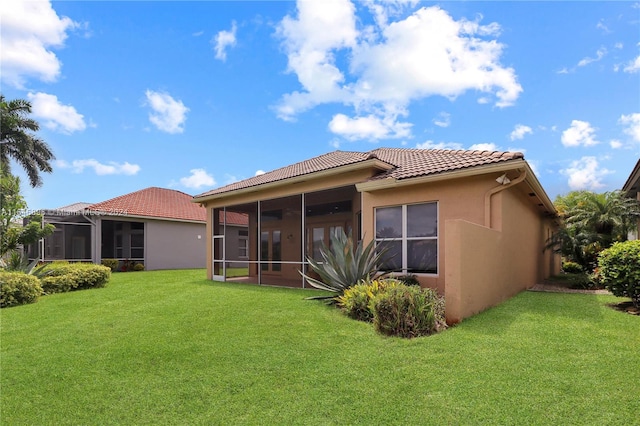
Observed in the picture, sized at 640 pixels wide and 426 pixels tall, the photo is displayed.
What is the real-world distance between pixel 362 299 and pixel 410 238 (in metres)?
2.98

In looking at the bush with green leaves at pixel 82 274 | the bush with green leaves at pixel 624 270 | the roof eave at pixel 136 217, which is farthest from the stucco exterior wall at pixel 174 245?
the bush with green leaves at pixel 624 270

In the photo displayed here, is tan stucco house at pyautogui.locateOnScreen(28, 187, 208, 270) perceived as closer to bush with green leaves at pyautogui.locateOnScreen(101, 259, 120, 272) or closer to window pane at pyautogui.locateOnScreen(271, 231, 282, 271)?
bush with green leaves at pyautogui.locateOnScreen(101, 259, 120, 272)

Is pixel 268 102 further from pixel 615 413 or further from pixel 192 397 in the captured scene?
pixel 615 413

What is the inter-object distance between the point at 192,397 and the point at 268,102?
12.6m

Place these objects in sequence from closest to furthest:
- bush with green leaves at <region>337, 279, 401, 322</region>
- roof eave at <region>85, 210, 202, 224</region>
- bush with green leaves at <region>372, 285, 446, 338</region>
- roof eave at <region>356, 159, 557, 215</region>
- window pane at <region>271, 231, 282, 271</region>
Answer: bush with green leaves at <region>372, 285, 446, 338</region> → bush with green leaves at <region>337, 279, 401, 322</region> → roof eave at <region>356, 159, 557, 215</region> → window pane at <region>271, 231, 282, 271</region> → roof eave at <region>85, 210, 202, 224</region>

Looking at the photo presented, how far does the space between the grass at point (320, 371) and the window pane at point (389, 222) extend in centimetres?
327

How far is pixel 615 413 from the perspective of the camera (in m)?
3.43

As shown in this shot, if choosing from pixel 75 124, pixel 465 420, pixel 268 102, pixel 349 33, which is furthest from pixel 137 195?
pixel 465 420

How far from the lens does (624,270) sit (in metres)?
7.56

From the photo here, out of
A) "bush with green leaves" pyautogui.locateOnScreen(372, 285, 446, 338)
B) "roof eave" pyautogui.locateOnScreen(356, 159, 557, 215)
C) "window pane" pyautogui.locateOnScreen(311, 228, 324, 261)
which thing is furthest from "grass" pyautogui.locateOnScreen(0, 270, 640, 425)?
"window pane" pyautogui.locateOnScreen(311, 228, 324, 261)

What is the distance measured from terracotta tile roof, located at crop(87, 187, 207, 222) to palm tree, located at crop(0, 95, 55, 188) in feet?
33.9

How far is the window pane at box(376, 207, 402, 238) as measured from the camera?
32.2 feet

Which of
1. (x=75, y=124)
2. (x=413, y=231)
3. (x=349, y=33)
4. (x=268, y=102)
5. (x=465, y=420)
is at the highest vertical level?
(x=349, y=33)

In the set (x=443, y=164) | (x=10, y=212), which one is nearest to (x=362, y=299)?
(x=443, y=164)
